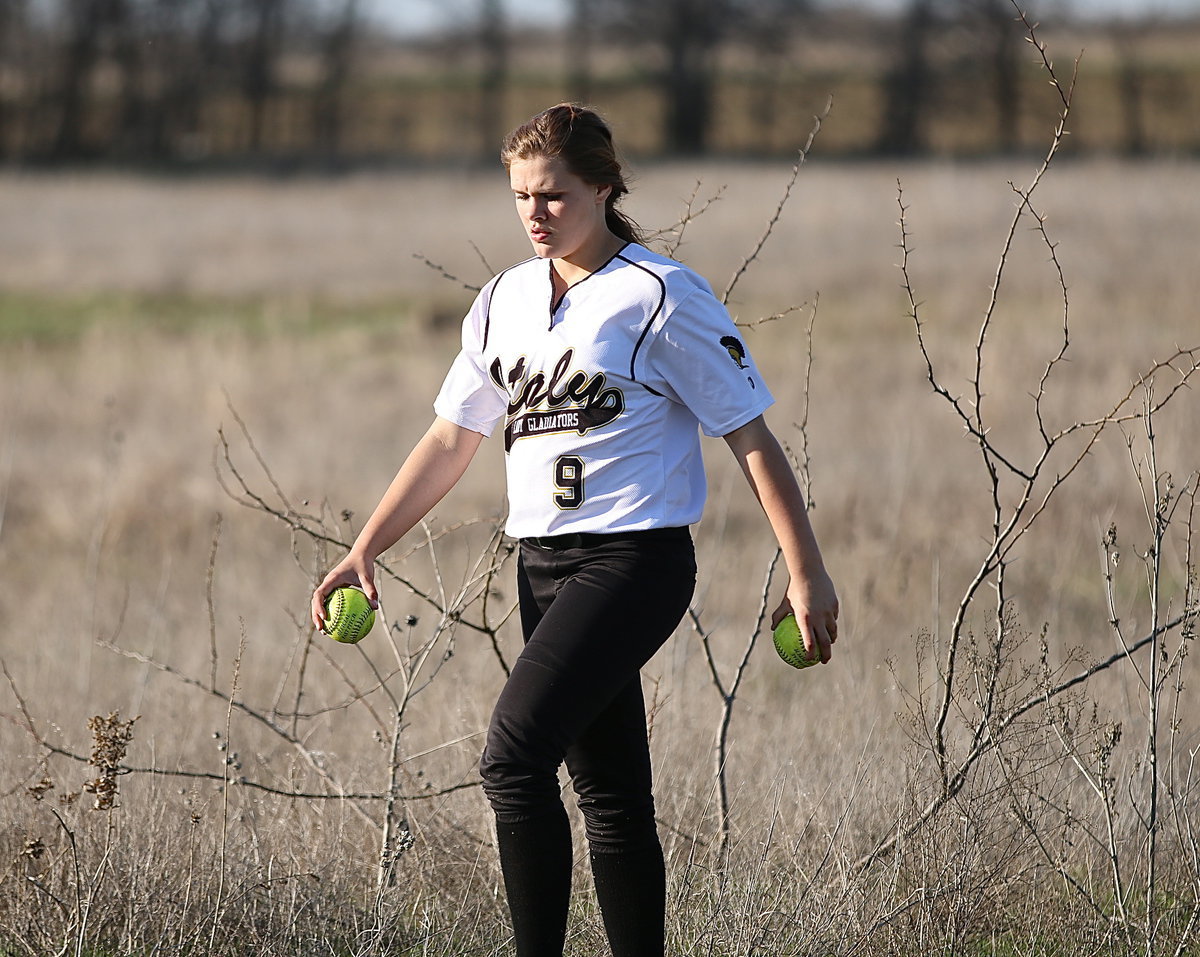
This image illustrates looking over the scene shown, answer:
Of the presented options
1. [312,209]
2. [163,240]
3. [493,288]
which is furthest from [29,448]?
[312,209]

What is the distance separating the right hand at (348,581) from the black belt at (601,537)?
0.42 meters

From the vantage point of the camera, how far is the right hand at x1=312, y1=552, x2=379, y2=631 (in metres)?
2.93

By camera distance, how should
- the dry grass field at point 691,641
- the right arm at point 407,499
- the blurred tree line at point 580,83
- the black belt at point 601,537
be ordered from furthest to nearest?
the blurred tree line at point 580,83 → the dry grass field at point 691,641 → the right arm at point 407,499 → the black belt at point 601,537

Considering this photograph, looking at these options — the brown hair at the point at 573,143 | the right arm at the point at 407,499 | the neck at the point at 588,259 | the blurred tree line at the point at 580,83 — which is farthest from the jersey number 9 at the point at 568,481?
the blurred tree line at the point at 580,83

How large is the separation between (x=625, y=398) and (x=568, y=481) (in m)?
0.21

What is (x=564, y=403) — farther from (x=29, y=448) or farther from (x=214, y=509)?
(x=29, y=448)

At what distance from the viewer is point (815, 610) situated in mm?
2635

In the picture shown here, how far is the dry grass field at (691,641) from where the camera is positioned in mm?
3252

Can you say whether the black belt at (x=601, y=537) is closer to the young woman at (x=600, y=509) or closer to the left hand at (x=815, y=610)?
the young woman at (x=600, y=509)

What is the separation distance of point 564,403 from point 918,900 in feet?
4.88

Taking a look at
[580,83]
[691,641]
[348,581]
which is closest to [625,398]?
[348,581]

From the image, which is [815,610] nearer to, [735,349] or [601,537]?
[601,537]

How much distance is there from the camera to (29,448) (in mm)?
10547

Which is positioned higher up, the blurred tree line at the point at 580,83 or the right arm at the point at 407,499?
the blurred tree line at the point at 580,83
